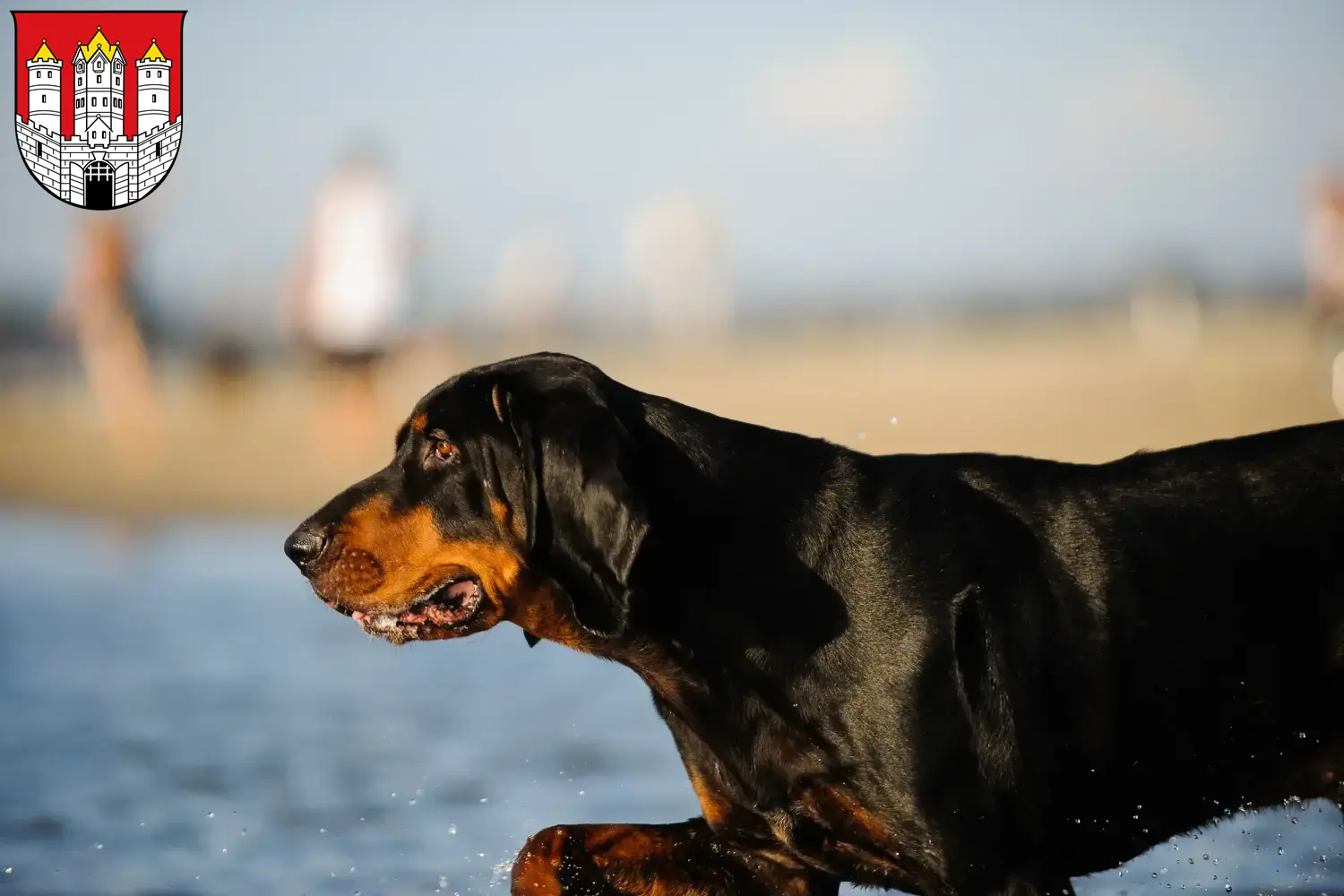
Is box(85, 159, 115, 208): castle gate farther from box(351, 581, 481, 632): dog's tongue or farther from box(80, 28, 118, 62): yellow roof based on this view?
box(351, 581, 481, 632): dog's tongue

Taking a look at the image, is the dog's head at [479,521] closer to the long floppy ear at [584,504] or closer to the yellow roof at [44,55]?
the long floppy ear at [584,504]

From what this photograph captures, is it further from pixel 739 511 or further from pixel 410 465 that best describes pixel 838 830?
pixel 410 465

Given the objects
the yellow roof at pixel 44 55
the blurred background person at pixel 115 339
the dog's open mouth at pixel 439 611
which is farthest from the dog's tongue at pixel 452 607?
the blurred background person at pixel 115 339

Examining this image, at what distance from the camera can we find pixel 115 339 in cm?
1742

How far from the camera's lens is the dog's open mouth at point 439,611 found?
418 centimetres

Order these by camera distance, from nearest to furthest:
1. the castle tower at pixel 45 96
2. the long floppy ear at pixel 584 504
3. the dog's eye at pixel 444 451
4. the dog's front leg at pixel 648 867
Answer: the long floppy ear at pixel 584 504
the dog's eye at pixel 444 451
the dog's front leg at pixel 648 867
the castle tower at pixel 45 96

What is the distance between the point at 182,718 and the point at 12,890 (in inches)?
106

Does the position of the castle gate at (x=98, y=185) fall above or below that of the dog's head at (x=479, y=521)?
above

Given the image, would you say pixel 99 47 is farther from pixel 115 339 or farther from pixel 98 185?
pixel 115 339

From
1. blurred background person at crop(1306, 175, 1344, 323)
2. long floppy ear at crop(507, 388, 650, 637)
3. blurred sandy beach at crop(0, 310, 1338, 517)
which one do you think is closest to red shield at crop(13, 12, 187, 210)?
blurred sandy beach at crop(0, 310, 1338, 517)

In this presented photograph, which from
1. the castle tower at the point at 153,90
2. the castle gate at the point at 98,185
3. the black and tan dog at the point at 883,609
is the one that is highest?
the castle tower at the point at 153,90

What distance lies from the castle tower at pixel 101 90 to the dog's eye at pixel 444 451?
22.4 ft

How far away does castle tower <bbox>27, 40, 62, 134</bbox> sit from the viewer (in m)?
10.8

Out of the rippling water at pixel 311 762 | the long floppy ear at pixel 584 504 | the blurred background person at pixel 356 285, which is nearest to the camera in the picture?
the long floppy ear at pixel 584 504
